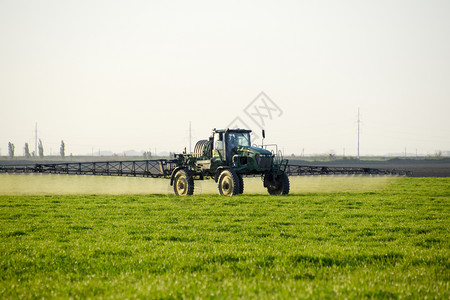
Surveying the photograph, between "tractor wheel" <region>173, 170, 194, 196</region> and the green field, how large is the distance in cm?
892

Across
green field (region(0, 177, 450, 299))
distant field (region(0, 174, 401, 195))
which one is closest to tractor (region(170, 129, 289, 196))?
distant field (region(0, 174, 401, 195))

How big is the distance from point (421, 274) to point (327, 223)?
22.7 ft

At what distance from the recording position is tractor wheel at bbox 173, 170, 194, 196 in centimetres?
2794

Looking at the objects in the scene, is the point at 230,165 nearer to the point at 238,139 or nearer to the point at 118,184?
the point at 238,139

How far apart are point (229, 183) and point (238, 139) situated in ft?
10.6

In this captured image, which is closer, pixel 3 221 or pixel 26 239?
pixel 26 239

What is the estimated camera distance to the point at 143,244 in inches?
444

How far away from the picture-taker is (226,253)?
9891 millimetres

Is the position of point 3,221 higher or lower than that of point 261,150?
lower

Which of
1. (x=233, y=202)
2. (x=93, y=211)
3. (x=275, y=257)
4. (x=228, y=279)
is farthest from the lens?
(x=233, y=202)

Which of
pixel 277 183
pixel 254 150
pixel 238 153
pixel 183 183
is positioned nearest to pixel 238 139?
pixel 238 153

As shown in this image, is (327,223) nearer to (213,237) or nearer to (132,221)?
(213,237)

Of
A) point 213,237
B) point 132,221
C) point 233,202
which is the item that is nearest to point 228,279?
point 213,237

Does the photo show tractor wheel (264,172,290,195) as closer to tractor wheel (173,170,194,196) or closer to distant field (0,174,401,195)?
tractor wheel (173,170,194,196)
